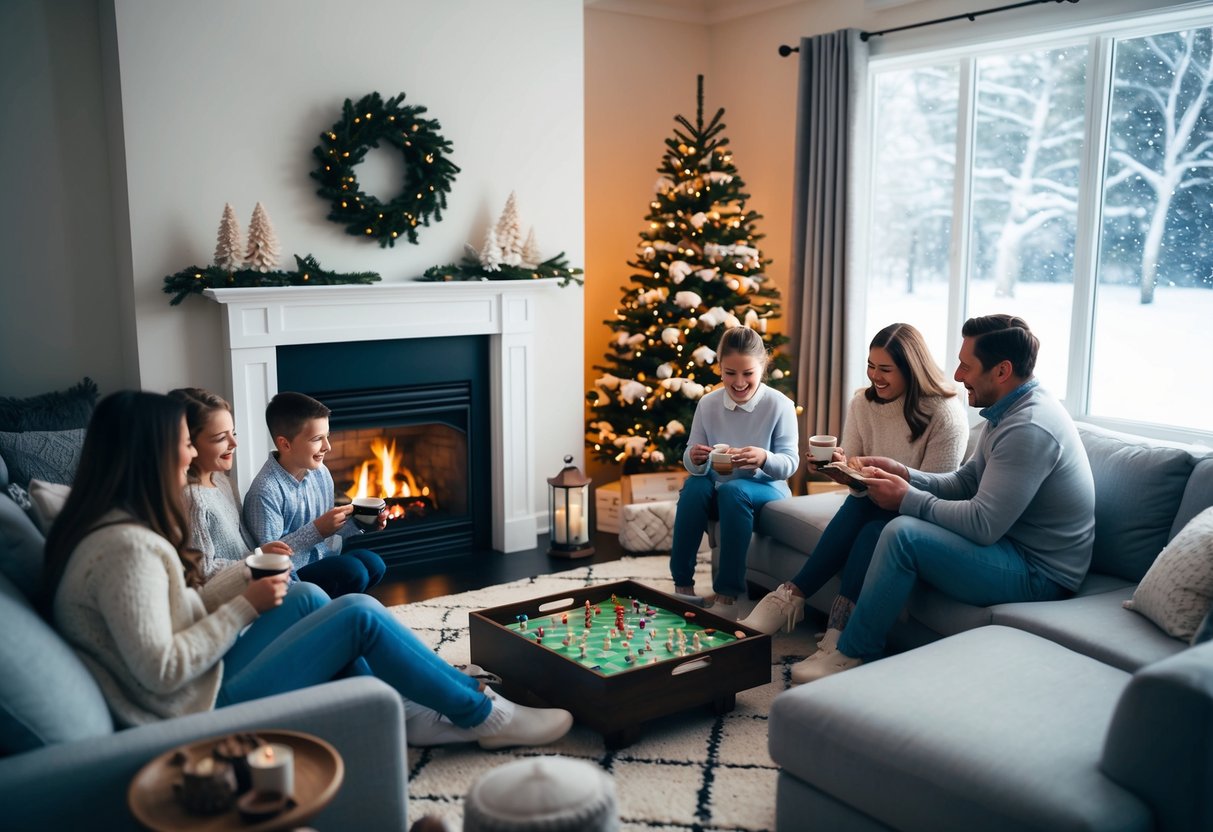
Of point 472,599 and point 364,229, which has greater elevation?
point 364,229

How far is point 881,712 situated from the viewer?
7.15 ft

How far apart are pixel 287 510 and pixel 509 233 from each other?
1.99 m

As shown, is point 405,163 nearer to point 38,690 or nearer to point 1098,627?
point 38,690

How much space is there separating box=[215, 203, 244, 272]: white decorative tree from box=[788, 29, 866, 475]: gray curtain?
2757 mm

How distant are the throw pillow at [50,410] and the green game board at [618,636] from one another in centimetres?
186

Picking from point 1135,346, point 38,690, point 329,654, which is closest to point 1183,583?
point 1135,346

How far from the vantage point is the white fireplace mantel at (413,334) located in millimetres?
4000

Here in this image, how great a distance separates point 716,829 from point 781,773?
238 mm

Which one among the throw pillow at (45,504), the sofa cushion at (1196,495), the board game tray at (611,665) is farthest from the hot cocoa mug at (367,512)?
the sofa cushion at (1196,495)

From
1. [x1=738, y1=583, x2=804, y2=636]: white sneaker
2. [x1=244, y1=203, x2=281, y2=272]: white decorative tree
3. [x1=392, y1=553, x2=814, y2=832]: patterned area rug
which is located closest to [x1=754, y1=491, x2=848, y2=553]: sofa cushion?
[x1=738, y1=583, x2=804, y2=636]: white sneaker

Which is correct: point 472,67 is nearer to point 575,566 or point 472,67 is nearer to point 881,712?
point 575,566

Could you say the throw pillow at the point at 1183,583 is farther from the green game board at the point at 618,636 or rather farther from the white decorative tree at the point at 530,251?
the white decorative tree at the point at 530,251

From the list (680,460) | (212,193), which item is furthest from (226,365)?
(680,460)

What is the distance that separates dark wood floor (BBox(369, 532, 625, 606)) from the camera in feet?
13.9
